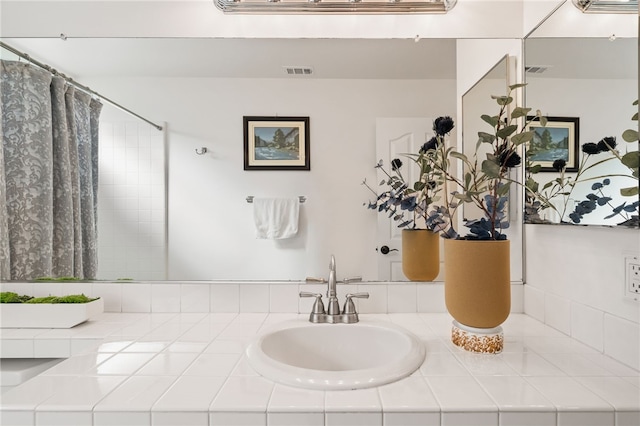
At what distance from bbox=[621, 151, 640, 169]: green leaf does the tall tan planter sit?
579 millimetres

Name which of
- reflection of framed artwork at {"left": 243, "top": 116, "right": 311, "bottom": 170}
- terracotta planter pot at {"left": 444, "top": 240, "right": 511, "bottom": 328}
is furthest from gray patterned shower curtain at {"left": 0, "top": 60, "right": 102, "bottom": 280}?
terracotta planter pot at {"left": 444, "top": 240, "right": 511, "bottom": 328}

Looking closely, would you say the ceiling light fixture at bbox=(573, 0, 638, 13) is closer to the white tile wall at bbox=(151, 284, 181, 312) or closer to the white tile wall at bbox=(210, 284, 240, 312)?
the white tile wall at bbox=(210, 284, 240, 312)

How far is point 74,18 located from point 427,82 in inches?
54.6

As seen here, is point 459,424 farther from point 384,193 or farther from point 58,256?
point 58,256

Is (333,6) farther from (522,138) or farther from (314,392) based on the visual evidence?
(314,392)

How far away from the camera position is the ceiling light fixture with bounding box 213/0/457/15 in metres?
1.22

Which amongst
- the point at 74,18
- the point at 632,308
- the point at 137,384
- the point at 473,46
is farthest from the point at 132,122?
the point at 632,308

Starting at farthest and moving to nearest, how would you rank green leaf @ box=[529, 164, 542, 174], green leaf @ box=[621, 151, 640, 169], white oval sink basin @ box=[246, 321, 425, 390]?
1. green leaf @ box=[529, 164, 542, 174]
2. white oval sink basin @ box=[246, 321, 425, 390]
3. green leaf @ box=[621, 151, 640, 169]

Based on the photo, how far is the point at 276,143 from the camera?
1.28 m

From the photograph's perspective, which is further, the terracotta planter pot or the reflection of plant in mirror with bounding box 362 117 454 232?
the reflection of plant in mirror with bounding box 362 117 454 232

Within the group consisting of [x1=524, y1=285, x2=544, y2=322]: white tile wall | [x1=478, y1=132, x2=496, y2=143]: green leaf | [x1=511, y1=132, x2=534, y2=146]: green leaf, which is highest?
[x1=478, y1=132, x2=496, y2=143]: green leaf

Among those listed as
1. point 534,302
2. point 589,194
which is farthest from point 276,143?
point 534,302

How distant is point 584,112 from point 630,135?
162mm

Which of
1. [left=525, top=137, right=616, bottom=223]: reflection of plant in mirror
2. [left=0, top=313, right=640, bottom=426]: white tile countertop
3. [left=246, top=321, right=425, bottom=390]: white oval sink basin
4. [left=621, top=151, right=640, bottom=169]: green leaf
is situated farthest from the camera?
[left=246, top=321, right=425, bottom=390]: white oval sink basin
